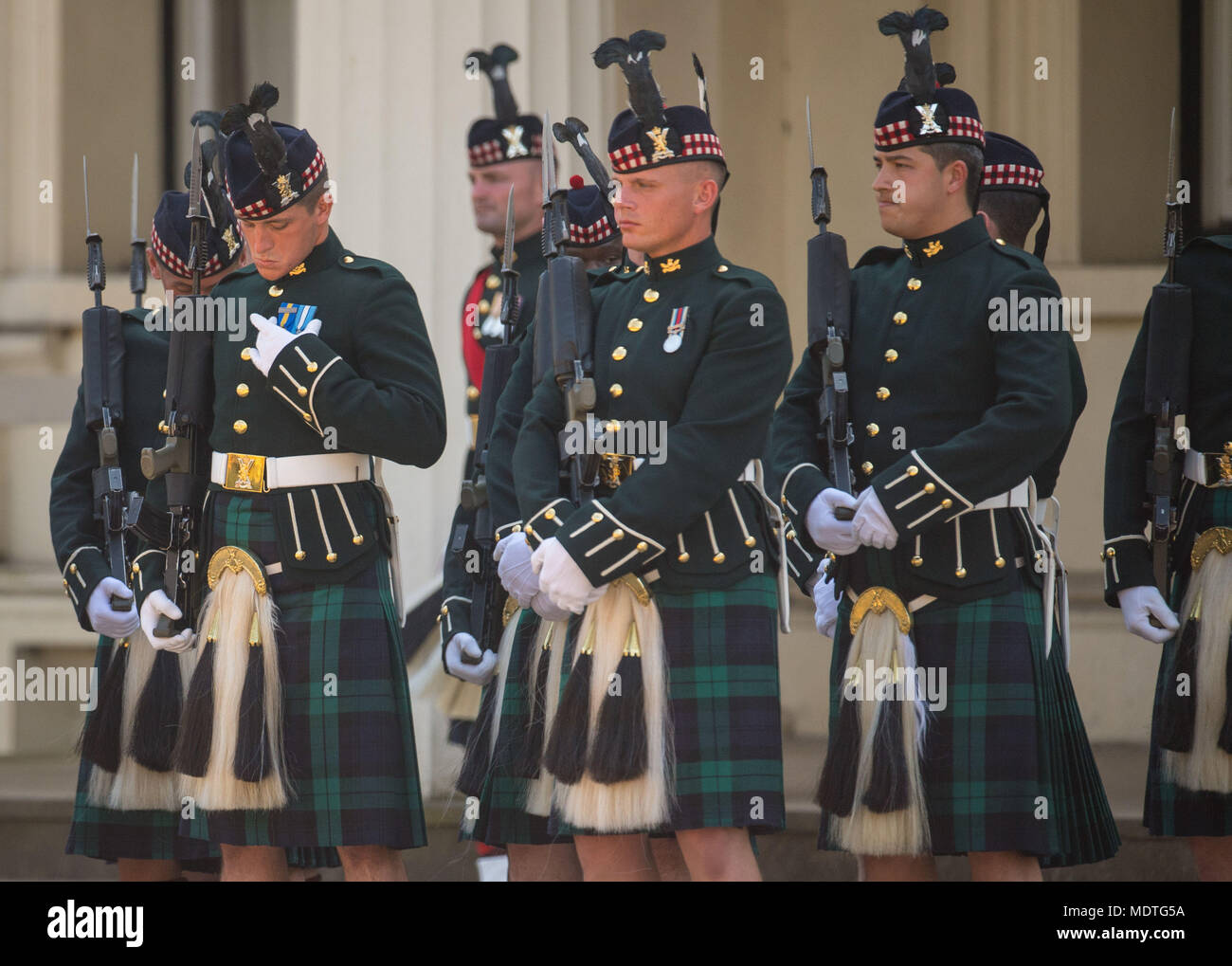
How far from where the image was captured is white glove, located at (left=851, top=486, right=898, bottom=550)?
445 centimetres

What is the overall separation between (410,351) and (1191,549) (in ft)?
6.53

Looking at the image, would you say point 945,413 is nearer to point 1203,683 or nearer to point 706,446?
point 706,446

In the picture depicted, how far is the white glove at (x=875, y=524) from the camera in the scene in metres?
4.45

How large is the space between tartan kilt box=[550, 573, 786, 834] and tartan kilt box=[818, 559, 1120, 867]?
21cm

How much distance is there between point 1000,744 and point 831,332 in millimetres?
1037

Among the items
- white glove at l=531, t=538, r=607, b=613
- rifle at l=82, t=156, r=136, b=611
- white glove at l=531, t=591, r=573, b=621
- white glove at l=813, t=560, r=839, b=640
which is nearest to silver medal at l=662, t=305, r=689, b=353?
white glove at l=531, t=538, r=607, b=613

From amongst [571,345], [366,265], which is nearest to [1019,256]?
[571,345]

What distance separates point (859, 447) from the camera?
477cm

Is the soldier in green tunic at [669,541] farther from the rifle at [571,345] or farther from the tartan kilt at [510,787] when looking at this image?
the tartan kilt at [510,787]

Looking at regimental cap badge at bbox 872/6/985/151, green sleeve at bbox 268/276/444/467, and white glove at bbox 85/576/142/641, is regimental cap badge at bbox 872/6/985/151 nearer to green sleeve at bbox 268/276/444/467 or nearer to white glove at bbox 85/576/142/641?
green sleeve at bbox 268/276/444/467

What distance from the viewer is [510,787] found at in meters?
5.14

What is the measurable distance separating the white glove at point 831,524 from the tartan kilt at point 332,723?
1.08 m

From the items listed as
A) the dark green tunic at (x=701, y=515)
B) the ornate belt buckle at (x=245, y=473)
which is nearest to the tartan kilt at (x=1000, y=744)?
the dark green tunic at (x=701, y=515)
